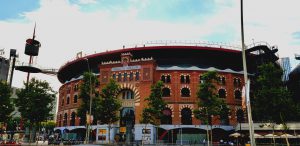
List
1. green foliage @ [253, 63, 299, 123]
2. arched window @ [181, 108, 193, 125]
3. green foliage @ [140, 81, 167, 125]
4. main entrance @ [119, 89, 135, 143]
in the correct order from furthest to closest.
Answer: arched window @ [181, 108, 193, 125] < main entrance @ [119, 89, 135, 143] < green foliage @ [140, 81, 167, 125] < green foliage @ [253, 63, 299, 123]

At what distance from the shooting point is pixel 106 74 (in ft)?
173

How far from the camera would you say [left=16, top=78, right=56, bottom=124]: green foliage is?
140ft

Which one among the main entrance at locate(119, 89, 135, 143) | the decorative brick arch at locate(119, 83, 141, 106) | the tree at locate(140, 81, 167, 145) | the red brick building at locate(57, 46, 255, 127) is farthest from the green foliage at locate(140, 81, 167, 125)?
the main entrance at locate(119, 89, 135, 143)

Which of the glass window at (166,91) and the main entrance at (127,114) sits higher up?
the glass window at (166,91)

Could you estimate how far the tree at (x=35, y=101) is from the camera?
42.7 m

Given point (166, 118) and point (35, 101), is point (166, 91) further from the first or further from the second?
point (35, 101)

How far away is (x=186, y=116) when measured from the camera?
4909cm

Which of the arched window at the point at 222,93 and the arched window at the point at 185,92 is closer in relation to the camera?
the arched window at the point at 185,92

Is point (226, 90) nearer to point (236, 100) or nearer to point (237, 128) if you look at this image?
point (236, 100)

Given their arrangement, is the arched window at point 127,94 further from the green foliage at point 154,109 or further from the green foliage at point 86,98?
the green foliage at point 154,109

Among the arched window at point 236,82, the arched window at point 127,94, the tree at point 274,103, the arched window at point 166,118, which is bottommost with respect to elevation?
the arched window at point 166,118

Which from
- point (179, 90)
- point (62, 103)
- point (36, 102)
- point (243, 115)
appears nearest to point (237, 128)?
point (243, 115)

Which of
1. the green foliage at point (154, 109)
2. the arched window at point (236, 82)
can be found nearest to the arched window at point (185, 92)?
the arched window at point (236, 82)

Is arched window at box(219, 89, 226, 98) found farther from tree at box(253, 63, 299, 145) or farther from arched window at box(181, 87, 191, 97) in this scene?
tree at box(253, 63, 299, 145)
